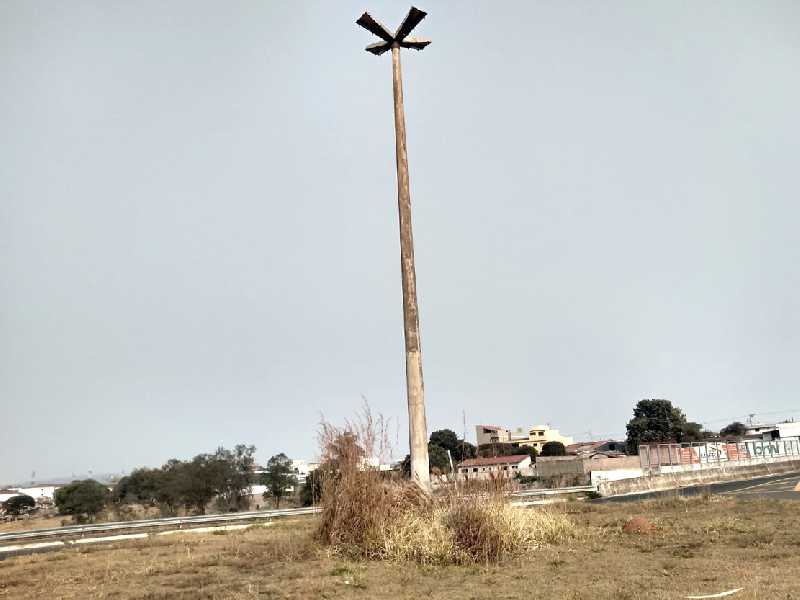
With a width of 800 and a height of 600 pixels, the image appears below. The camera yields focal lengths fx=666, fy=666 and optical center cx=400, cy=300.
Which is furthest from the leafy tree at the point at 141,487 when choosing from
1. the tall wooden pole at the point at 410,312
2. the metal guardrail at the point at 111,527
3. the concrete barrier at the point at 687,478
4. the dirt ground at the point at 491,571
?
the tall wooden pole at the point at 410,312

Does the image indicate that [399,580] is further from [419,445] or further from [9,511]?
[9,511]

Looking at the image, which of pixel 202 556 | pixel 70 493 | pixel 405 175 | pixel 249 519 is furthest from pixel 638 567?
pixel 70 493

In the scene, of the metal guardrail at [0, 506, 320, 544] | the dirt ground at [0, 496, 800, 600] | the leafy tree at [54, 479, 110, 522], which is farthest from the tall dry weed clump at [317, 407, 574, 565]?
the leafy tree at [54, 479, 110, 522]

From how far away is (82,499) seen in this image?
62.2 metres

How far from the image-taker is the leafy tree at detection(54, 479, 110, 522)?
201ft

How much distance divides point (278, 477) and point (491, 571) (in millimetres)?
57558

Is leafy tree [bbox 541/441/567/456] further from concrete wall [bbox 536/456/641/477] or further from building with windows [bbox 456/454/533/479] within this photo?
building with windows [bbox 456/454/533/479]

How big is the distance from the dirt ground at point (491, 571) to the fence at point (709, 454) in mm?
24179

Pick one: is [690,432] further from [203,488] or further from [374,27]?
[374,27]

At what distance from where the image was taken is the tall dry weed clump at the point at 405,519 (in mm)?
9227

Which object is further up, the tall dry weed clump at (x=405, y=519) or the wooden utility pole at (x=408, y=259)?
the wooden utility pole at (x=408, y=259)

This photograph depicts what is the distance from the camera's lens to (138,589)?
8133 mm

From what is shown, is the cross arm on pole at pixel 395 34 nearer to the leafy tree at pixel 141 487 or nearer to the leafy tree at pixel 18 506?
the leafy tree at pixel 141 487

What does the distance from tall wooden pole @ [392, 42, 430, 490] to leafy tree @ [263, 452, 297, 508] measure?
4785 centimetres
